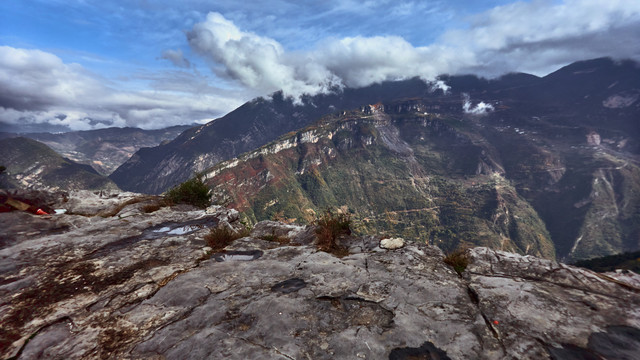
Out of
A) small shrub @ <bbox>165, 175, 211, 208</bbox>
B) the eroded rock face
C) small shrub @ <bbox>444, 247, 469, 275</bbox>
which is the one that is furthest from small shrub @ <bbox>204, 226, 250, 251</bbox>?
small shrub @ <bbox>444, 247, 469, 275</bbox>

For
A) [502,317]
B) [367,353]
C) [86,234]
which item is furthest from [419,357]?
[86,234]

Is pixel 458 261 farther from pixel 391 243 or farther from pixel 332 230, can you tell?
pixel 332 230

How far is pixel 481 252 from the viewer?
8602 mm

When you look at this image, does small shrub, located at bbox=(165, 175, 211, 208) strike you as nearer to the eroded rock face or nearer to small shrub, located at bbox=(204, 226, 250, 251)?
the eroded rock face

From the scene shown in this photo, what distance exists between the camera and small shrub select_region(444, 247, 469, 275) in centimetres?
748

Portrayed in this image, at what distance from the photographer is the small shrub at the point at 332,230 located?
30.6 feet

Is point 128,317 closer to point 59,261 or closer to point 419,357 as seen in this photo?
point 59,261

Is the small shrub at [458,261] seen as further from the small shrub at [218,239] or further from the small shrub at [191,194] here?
the small shrub at [191,194]

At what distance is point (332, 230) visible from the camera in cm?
1025

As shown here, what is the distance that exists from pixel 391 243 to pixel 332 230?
8.15 ft

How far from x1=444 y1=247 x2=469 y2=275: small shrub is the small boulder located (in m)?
1.60

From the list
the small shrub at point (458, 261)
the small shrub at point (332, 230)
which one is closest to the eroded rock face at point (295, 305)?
the small shrub at point (458, 261)

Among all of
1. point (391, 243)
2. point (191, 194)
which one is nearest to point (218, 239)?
point (391, 243)

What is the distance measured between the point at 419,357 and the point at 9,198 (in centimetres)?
→ 1944
